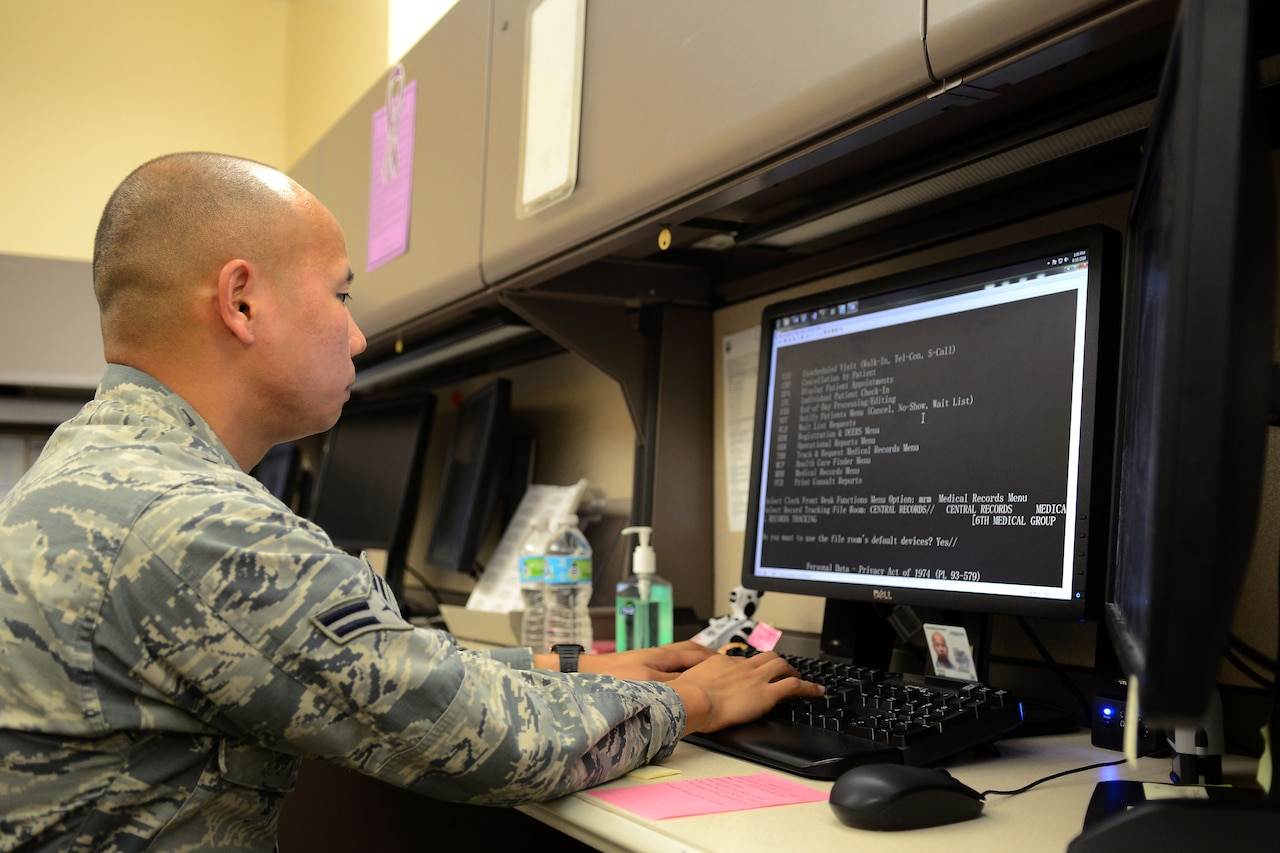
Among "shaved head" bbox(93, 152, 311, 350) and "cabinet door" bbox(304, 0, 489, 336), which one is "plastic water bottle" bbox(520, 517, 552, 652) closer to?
"cabinet door" bbox(304, 0, 489, 336)

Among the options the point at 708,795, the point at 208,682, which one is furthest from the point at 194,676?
the point at 708,795

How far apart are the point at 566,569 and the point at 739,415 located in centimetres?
33

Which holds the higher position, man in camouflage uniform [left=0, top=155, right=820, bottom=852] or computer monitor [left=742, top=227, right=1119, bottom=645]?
computer monitor [left=742, top=227, right=1119, bottom=645]

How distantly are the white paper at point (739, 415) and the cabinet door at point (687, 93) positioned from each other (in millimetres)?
355

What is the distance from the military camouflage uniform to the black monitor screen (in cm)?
134

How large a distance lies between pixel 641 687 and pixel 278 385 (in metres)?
0.42

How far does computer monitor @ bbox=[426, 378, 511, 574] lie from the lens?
191 cm

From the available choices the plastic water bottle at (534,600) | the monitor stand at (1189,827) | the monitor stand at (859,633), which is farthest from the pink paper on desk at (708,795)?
the plastic water bottle at (534,600)

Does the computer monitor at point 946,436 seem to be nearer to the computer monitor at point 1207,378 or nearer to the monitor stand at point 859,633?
the monitor stand at point 859,633

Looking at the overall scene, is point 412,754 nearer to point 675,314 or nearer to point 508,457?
point 675,314

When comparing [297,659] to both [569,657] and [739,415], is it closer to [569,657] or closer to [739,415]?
[569,657]

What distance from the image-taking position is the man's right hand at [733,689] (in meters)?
0.90

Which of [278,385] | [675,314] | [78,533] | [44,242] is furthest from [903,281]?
[44,242]

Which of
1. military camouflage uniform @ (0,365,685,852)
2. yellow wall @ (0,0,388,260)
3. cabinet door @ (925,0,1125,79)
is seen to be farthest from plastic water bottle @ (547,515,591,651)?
yellow wall @ (0,0,388,260)
